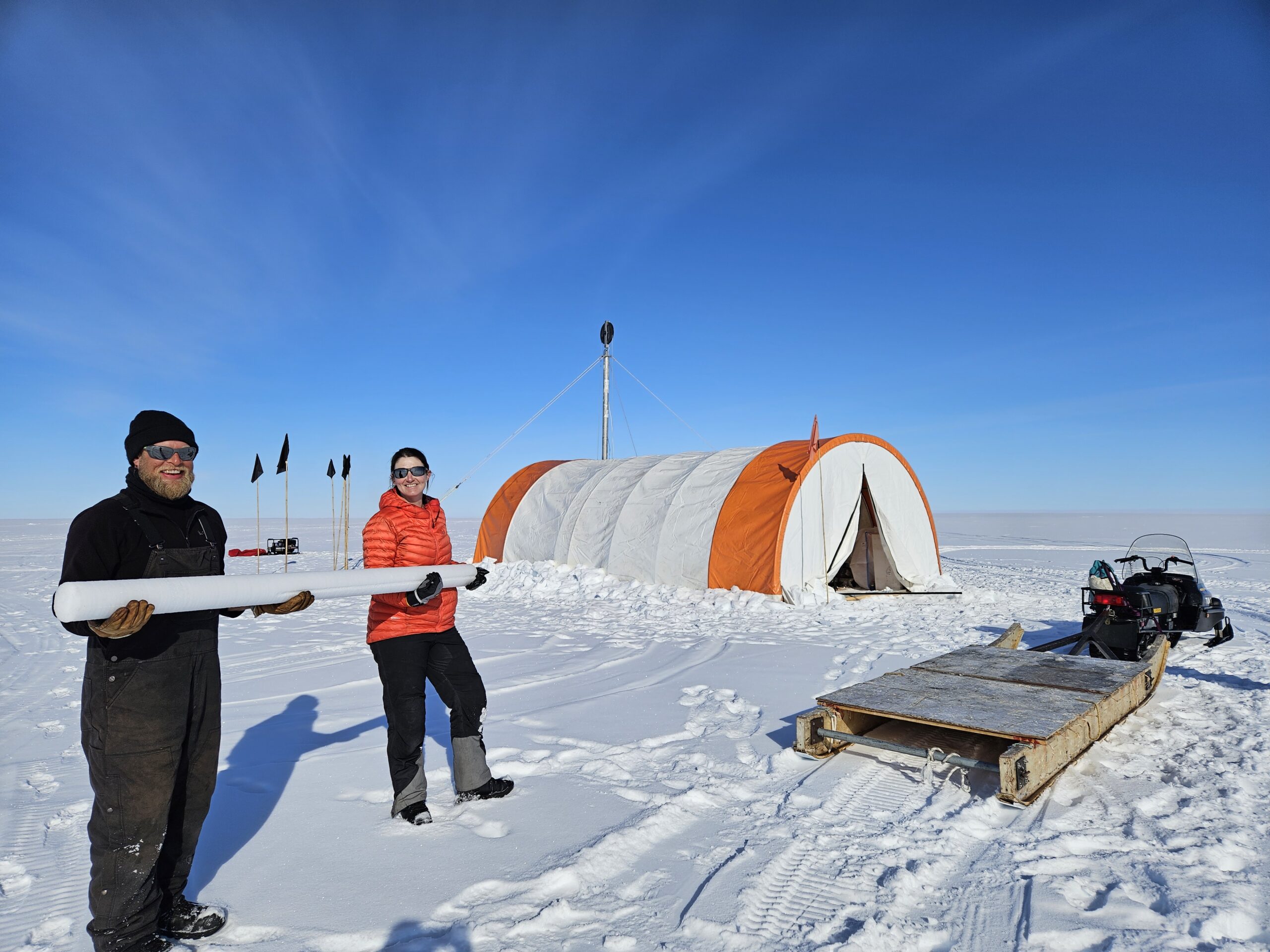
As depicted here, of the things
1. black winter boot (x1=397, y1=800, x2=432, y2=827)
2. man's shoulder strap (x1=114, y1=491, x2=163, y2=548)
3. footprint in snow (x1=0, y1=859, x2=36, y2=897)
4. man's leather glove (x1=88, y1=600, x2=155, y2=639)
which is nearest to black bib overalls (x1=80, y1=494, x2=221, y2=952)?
man's shoulder strap (x1=114, y1=491, x2=163, y2=548)

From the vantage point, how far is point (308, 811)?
13.3ft

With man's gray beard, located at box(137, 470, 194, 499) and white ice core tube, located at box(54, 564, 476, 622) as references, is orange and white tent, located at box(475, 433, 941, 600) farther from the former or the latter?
man's gray beard, located at box(137, 470, 194, 499)

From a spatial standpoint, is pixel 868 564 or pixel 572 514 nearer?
pixel 868 564

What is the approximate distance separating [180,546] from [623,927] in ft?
7.84

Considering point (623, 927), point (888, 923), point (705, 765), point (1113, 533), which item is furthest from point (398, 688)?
point (1113, 533)

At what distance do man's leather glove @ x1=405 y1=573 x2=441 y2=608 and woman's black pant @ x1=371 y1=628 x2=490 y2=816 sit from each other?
249mm

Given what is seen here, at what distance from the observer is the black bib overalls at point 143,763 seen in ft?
8.83

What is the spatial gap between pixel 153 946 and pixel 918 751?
3.92 metres

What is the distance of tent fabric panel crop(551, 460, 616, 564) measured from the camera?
1570 centimetres

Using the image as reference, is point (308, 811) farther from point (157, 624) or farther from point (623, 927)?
point (623, 927)

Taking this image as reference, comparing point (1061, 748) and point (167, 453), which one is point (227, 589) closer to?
point (167, 453)

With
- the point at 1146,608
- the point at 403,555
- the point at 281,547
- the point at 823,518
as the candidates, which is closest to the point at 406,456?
the point at 403,555

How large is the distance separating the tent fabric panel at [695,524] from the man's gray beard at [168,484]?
34.4 ft

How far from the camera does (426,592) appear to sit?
3791 millimetres
